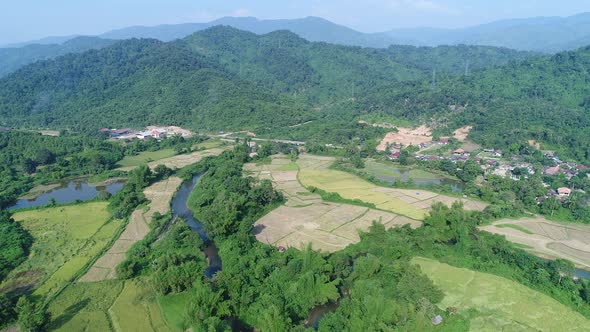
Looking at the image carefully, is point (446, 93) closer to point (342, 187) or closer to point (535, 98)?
point (535, 98)

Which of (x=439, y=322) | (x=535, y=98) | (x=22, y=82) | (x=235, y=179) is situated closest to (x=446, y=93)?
(x=535, y=98)

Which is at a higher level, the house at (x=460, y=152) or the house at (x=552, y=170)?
the house at (x=552, y=170)

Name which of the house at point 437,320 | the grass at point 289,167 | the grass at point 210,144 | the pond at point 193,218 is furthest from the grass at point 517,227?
the grass at point 210,144

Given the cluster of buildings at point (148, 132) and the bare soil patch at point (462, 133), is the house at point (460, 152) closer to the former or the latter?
the bare soil patch at point (462, 133)

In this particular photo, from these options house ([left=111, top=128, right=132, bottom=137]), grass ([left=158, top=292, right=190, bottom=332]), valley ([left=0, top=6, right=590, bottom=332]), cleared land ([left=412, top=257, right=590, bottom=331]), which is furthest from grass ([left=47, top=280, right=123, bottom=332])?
house ([left=111, top=128, right=132, bottom=137])

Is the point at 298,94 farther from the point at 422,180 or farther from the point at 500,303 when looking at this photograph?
the point at 500,303

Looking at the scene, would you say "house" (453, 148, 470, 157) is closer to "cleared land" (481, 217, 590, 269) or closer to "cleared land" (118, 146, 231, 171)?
"cleared land" (481, 217, 590, 269)
